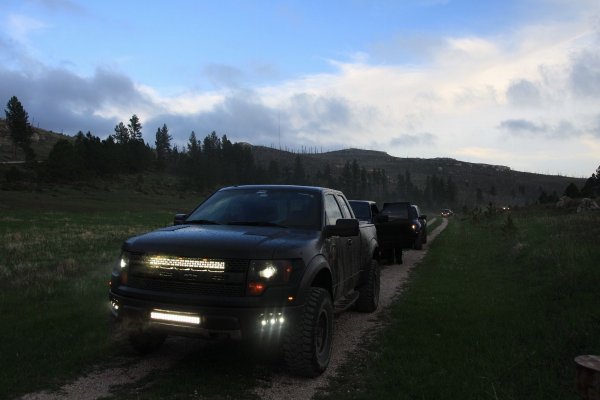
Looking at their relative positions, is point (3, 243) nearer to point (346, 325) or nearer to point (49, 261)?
point (49, 261)

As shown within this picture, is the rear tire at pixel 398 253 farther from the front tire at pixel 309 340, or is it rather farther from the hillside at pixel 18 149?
the hillside at pixel 18 149

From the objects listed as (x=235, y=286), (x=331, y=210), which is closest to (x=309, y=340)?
(x=235, y=286)

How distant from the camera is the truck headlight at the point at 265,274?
4.49 metres

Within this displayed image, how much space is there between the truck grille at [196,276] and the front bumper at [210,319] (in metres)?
0.16

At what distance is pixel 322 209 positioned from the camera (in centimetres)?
603

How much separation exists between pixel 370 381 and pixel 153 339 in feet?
8.24

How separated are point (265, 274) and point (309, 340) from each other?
84cm

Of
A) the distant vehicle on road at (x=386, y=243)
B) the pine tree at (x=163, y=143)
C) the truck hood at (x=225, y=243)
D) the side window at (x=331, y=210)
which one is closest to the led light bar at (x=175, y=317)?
the truck hood at (x=225, y=243)

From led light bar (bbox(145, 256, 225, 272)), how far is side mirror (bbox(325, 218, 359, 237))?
1583mm

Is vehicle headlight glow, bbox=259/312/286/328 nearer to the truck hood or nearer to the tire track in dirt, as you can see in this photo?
the truck hood

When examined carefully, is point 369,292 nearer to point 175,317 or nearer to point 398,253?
point 175,317

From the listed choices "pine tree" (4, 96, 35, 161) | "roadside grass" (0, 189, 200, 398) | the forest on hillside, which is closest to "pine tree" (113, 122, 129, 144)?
the forest on hillside

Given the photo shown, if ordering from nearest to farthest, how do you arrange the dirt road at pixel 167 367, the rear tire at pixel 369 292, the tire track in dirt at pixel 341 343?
1. the dirt road at pixel 167 367
2. the tire track in dirt at pixel 341 343
3. the rear tire at pixel 369 292

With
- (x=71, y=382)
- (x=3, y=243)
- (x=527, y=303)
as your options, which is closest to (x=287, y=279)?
(x=71, y=382)
